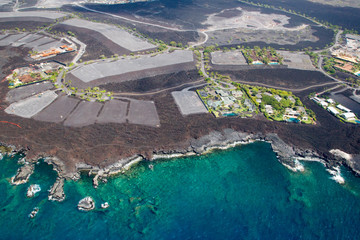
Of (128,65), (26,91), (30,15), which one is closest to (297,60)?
(128,65)

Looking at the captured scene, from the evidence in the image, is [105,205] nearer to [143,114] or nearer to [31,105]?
[143,114]

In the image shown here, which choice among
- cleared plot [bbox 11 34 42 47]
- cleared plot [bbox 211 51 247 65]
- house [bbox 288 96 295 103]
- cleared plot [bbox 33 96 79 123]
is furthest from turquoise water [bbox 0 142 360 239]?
cleared plot [bbox 11 34 42 47]

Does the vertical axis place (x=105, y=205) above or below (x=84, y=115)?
below

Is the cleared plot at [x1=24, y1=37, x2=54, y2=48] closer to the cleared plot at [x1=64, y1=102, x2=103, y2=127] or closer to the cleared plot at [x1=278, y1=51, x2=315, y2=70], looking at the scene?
the cleared plot at [x1=64, y1=102, x2=103, y2=127]

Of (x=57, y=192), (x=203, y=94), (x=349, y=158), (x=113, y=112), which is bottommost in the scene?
(x=57, y=192)

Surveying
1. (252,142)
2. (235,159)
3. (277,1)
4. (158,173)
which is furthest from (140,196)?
(277,1)

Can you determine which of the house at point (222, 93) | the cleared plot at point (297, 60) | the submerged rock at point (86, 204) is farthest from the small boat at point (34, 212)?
the cleared plot at point (297, 60)

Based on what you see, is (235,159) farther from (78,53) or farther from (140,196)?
(78,53)
